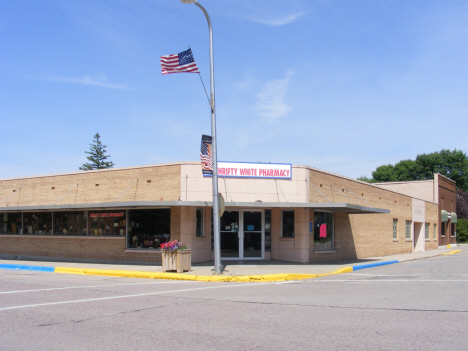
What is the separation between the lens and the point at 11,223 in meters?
25.4

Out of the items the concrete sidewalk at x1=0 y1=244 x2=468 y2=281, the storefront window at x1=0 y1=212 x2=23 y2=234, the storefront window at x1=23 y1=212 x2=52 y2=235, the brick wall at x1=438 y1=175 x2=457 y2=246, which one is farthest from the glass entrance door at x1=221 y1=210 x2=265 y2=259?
the brick wall at x1=438 y1=175 x2=457 y2=246

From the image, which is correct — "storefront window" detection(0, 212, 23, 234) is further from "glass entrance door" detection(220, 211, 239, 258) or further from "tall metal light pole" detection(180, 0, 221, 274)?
"tall metal light pole" detection(180, 0, 221, 274)

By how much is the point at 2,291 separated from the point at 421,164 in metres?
75.6

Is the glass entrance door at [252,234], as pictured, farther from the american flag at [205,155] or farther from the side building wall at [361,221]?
the american flag at [205,155]

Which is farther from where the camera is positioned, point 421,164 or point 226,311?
point 421,164

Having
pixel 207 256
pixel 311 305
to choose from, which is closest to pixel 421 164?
pixel 207 256

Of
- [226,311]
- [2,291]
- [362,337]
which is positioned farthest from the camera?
[2,291]

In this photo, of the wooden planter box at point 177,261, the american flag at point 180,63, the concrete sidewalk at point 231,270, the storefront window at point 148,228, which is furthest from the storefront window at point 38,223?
the american flag at point 180,63

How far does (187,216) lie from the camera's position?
1981 centimetres

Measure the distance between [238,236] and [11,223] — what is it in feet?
43.6

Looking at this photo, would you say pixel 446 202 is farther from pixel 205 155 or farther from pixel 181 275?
pixel 181 275

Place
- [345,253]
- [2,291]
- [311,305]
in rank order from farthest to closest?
[345,253], [2,291], [311,305]

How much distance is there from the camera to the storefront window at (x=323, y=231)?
852 inches

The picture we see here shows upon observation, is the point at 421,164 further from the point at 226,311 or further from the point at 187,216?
the point at 226,311
